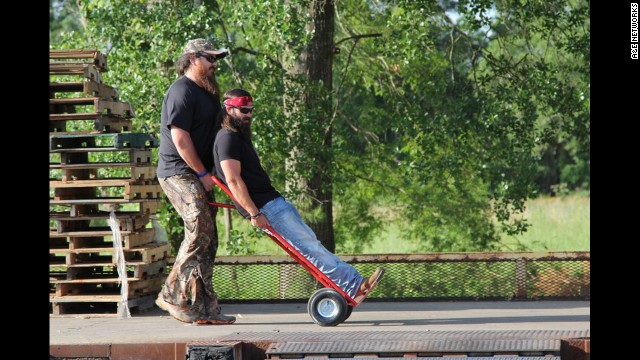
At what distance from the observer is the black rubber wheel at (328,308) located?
7.36 m

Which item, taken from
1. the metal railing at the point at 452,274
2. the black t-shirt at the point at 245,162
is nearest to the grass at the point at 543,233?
the metal railing at the point at 452,274

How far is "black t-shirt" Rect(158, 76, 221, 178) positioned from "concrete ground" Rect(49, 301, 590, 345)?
119cm

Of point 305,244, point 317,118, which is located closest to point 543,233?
point 317,118

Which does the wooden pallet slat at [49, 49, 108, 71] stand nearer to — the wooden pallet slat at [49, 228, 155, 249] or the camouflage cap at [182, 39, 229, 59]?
the wooden pallet slat at [49, 228, 155, 249]

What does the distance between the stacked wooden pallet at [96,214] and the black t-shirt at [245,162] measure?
127 cm

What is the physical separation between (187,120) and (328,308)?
1.69m

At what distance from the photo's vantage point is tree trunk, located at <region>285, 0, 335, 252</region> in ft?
44.2

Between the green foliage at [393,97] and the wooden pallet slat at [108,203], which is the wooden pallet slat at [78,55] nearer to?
the wooden pallet slat at [108,203]

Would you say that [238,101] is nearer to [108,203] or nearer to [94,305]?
[108,203]

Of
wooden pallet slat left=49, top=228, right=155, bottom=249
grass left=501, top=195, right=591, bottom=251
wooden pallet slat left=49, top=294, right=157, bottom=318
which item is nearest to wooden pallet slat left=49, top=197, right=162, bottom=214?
wooden pallet slat left=49, top=228, right=155, bottom=249

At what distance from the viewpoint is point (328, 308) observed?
24.4 ft
